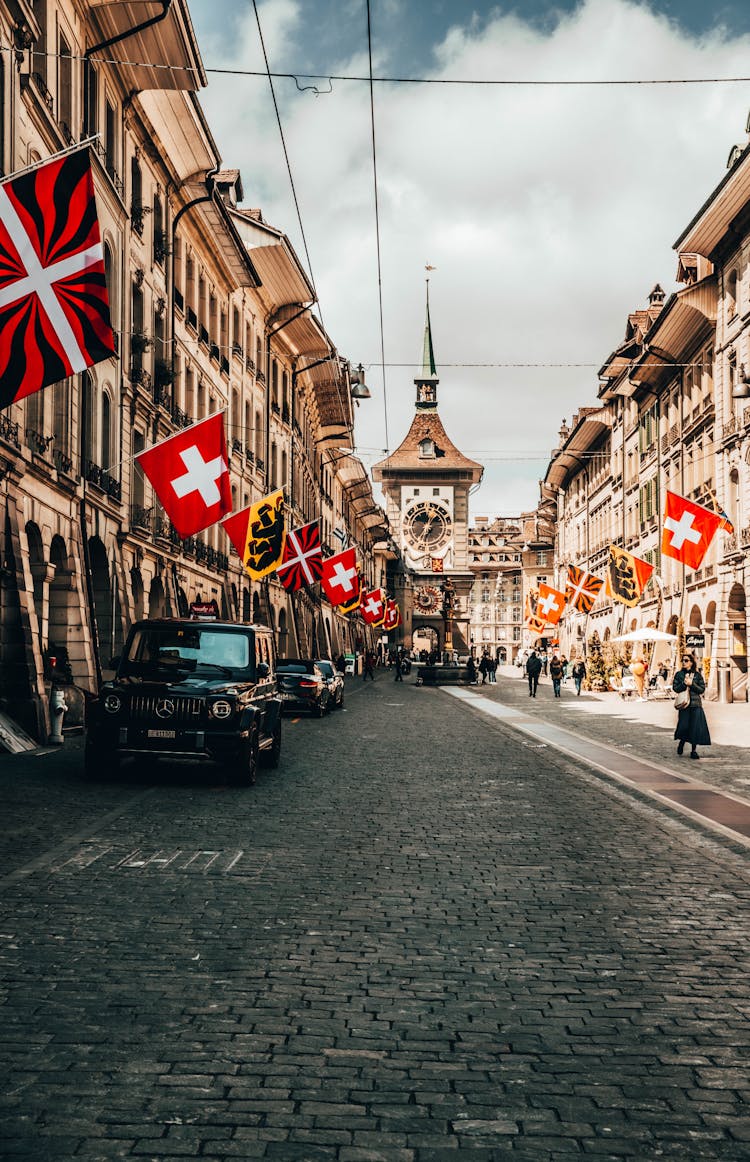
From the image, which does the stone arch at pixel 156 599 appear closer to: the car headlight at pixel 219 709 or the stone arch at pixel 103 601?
the stone arch at pixel 103 601

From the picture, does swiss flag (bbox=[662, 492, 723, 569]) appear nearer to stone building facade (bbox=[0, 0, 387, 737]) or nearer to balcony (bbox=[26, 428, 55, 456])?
stone building facade (bbox=[0, 0, 387, 737])

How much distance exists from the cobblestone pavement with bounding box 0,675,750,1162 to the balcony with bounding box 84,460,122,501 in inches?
645

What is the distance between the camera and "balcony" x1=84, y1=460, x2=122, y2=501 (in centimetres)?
2769

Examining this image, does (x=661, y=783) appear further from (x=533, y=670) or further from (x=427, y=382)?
(x=427, y=382)

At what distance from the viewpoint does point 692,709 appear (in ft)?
66.0

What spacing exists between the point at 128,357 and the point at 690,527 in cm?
1563

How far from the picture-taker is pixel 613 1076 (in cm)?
486

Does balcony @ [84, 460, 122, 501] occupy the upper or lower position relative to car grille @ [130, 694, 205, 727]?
upper

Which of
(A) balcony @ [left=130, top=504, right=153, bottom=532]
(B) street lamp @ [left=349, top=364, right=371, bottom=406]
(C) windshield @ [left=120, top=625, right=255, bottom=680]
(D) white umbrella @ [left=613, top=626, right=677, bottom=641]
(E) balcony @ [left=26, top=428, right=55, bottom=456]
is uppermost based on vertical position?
(B) street lamp @ [left=349, top=364, right=371, bottom=406]

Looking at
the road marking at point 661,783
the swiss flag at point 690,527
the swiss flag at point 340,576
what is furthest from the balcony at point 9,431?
the swiss flag at point 340,576

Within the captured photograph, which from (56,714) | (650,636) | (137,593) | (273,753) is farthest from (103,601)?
(650,636)

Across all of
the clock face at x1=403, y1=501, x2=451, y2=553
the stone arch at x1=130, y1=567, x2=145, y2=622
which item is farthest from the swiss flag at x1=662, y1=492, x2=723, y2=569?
the clock face at x1=403, y1=501, x2=451, y2=553

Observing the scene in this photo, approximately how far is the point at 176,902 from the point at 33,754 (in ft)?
37.8

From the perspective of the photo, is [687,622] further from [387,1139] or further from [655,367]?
[387,1139]
